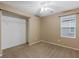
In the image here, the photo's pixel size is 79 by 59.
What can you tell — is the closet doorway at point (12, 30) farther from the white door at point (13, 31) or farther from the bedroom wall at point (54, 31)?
the bedroom wall at point (54, 31)

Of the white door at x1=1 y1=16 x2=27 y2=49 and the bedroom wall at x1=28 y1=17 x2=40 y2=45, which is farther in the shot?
the bedroom wall at x1=28 y1=17 x2=40 y2=45

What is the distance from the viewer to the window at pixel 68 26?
13.5 feet

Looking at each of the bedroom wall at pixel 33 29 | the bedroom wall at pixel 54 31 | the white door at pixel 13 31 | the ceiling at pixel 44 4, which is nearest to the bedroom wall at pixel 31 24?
the bedroom wall at pixel 33 29

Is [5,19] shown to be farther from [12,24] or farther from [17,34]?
[17,34]

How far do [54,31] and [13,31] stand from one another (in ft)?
8.82

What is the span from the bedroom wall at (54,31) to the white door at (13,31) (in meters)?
1.67

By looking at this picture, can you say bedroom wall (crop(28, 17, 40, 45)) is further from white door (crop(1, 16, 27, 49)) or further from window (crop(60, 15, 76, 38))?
window (crop(60, 15, 76, 38))

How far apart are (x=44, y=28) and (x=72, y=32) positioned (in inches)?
87.5

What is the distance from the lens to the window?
410 centimetres

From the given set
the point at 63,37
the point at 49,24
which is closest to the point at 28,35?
the point at 49,24

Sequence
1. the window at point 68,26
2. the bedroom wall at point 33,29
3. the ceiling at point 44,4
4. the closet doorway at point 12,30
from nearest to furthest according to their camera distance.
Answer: the ceiling at point 44,4 < the closet doorway at point 12,30 < the window at point 68,26 < the bedroom wall at point 33,29

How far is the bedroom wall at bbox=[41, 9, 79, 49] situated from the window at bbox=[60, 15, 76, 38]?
0.81 ft

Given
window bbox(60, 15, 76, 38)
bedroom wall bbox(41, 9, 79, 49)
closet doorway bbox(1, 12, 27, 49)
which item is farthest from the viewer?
window bbox(60, 15, 76, 38)

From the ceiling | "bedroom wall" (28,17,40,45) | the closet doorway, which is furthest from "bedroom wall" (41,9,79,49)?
the closet doorway
